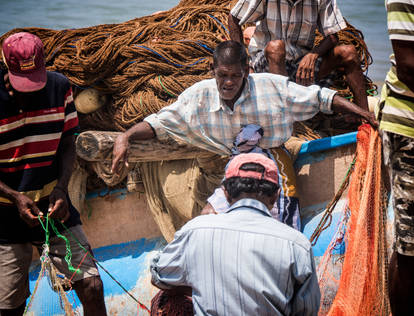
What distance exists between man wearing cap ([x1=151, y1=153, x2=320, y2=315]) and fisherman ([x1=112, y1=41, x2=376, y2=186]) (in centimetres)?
123

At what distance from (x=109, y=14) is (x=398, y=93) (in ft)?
51.5

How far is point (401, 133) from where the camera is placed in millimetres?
2068

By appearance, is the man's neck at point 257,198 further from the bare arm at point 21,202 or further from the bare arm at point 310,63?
the bare arm at point 310,63

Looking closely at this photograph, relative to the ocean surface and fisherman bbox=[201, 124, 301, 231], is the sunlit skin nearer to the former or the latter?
fisherman bbox=[201, 124, 301, 231]

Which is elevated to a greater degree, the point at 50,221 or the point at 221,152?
the point at 221,152

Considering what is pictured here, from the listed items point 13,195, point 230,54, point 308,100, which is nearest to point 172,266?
point 13,195

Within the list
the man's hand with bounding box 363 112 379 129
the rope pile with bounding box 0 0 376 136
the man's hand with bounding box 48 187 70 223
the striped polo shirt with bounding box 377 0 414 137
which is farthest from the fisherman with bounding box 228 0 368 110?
the man's hand with bounding box 48 187 70 223

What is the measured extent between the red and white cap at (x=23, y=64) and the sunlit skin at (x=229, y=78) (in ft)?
3.65

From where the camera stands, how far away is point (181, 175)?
4125mm

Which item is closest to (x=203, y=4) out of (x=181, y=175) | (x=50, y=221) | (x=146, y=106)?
(x=146, y=106)

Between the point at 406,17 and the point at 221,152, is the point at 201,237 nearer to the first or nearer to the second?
the point at 406,17

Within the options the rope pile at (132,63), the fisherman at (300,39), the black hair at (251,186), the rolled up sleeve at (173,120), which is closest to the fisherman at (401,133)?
the black hair at (251,186)

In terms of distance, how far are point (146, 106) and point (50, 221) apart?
1711 millimetres

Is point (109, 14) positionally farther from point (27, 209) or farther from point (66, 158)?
point (27, 209)
